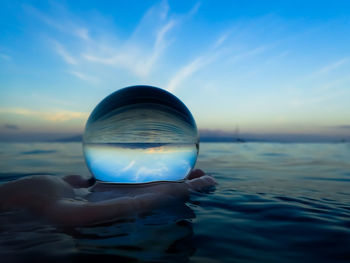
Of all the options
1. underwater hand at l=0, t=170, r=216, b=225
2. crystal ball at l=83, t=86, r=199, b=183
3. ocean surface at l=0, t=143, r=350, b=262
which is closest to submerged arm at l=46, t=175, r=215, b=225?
underwater hand at l=0, t=170, r=216, b=225

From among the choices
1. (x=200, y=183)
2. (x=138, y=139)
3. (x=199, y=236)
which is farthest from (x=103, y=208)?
(x=200, y=183)

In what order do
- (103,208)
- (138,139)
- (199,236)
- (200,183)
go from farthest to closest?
(200,183)
(138,139)
(103,208)
(199,236)

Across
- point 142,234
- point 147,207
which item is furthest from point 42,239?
point 147,207

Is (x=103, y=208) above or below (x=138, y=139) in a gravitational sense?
below

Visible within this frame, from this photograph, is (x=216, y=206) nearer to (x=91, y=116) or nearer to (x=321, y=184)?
(x=91, y=116)

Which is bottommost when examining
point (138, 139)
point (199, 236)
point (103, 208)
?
point (199, 236)

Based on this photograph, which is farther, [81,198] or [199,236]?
[81,198]

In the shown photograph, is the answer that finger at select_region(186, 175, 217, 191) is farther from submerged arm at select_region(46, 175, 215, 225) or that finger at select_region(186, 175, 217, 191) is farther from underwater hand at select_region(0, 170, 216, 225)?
submerged arm at select_region(46, 175, 215, 225)

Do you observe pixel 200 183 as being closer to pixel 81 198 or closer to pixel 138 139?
pixel 138 139

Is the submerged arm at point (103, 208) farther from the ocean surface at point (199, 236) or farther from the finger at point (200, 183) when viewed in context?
the finger at point (200, 183)
